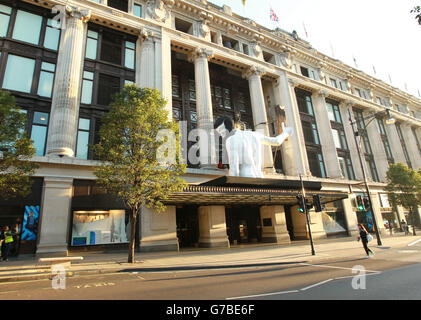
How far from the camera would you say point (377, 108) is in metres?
45.1

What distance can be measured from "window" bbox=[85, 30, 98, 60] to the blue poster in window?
14.7 m

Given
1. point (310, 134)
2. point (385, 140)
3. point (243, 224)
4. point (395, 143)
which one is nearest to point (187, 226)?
point (243, 224)

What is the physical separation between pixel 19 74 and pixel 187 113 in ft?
51.6

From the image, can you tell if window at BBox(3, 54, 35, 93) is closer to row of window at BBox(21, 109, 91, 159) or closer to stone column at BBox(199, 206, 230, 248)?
row of window at BBox(21, 109, 91, 159)

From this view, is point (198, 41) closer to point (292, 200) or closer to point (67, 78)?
point (67, 78)

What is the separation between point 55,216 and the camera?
16719 millimetres

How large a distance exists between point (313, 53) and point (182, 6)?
23140 mm

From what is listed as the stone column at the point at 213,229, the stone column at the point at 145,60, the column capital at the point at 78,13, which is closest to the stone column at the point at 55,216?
the stone column at the point at 213,229

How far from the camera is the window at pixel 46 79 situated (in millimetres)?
20031

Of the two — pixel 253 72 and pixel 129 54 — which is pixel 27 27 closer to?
pixel 129 54

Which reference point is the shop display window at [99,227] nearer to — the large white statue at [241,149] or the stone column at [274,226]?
the large white statue at [241,149]

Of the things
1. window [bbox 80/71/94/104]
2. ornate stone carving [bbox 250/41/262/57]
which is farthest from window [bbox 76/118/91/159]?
ornate stone carving [bbox 250/41/262/57]

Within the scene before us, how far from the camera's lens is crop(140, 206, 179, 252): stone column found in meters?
19.2
